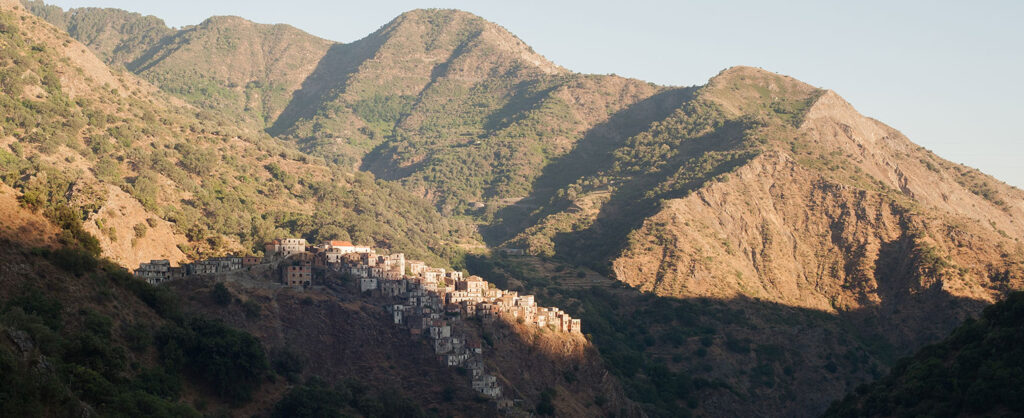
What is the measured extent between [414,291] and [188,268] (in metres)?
17.6

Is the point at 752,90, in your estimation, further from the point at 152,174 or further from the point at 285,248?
the point at 285,248

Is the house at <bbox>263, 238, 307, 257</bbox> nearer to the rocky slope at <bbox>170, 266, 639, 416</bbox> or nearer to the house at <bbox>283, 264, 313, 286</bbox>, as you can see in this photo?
the house at <bbox>283, 264, 313, 286</bbox>

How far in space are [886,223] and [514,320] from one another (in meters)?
57.6

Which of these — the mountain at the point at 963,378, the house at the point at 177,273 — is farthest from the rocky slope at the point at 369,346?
the mountain at the point at 963,378

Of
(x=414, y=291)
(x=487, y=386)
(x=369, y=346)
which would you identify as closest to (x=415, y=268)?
(x=414, y=291)

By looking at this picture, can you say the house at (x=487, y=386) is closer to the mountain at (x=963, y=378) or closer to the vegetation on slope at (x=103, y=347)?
the vegetation on slope at (x=103, y=347)

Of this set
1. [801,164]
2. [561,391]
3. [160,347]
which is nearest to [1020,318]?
[561,391]

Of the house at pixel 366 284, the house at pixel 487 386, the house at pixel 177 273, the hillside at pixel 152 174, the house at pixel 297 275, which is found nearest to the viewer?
the house at pixel 177 273

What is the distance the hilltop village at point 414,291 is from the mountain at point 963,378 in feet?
84.1

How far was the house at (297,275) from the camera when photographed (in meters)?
76.5

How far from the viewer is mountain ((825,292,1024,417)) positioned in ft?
188

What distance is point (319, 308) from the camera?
7394cm

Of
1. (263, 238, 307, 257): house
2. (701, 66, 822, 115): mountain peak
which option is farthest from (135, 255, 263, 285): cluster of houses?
(701, 66, 822, 115): mountain peak

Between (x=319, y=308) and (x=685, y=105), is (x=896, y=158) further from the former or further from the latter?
(x=319, y=308)
